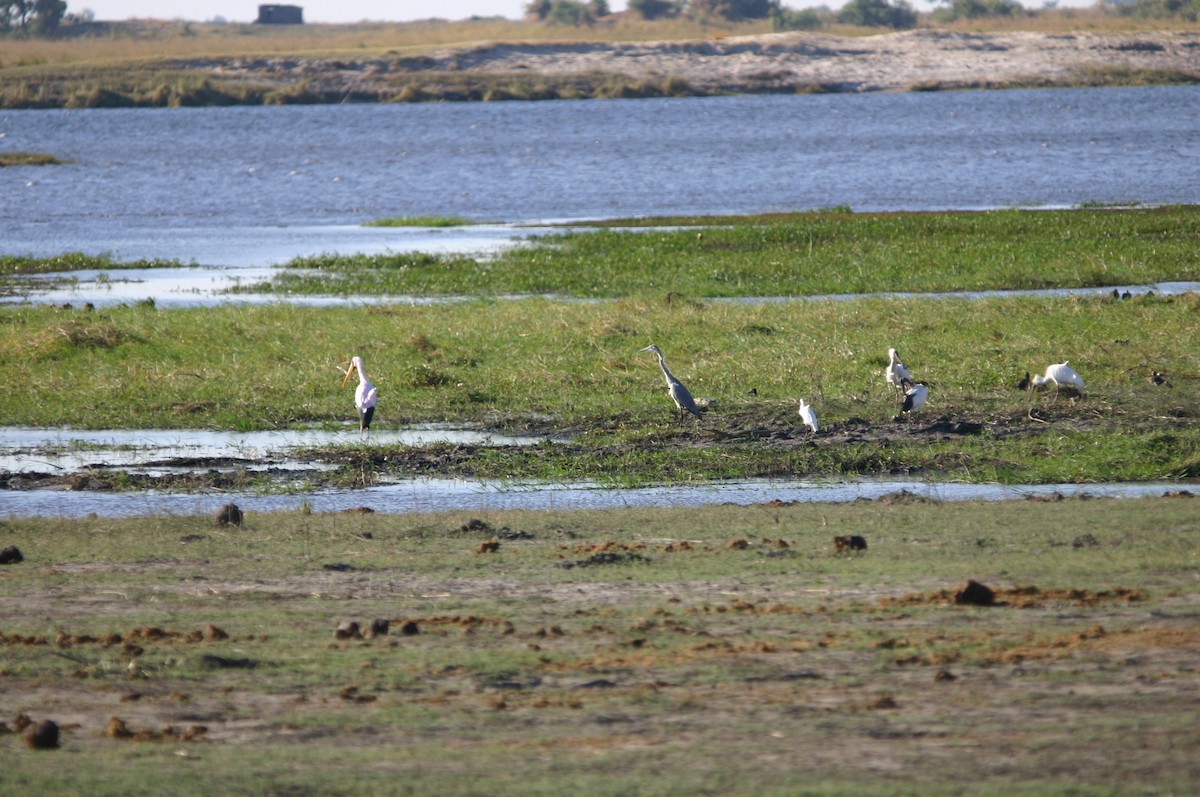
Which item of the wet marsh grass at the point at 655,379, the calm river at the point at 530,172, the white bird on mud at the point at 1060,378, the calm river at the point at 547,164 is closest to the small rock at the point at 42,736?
the calm river at the point at 530,172

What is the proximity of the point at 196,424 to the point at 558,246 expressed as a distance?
14.8 meters

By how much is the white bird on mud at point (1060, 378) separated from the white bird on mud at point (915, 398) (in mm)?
1257

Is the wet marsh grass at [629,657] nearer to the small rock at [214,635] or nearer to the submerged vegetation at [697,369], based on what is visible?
the small rock at [214,635]

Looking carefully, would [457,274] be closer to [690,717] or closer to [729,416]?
[729,416]

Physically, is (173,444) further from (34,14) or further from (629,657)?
(34,14)

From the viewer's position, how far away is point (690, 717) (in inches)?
215

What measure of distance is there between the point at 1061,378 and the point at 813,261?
1069 centimetres

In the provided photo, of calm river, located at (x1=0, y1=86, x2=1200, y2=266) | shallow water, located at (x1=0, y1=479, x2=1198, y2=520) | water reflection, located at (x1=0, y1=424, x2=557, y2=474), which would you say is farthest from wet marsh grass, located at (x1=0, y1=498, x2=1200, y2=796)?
calm river, located at (x1=0, y1=86, x2=1200, y2=266)

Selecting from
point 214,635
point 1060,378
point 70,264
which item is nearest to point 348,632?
point 214,635

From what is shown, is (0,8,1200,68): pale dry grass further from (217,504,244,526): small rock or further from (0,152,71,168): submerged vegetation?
(217,504,244,526): small rock

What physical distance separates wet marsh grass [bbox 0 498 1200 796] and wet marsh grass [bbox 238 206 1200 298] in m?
12.4

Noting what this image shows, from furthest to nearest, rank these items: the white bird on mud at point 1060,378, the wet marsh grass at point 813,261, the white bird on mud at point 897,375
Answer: the wet marsh grass at point 813,261, the white bird on mud at point 897,375, the white bird on mud at point 1060,378

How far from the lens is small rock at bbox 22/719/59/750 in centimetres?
525

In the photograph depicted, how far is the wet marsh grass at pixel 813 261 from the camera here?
21.3 metres
